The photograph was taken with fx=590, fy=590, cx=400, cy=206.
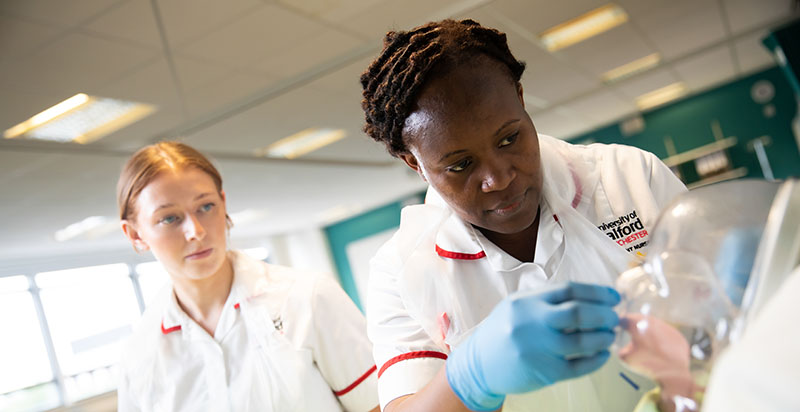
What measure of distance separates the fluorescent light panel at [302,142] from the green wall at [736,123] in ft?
18.6

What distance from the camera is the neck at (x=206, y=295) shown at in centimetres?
192

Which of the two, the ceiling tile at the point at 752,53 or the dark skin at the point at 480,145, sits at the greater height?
the ceiling tile at the point at 752,53

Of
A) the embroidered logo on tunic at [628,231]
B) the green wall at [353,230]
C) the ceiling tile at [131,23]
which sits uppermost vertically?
the ceiling tile at [131,23]

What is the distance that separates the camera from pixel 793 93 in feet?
29.7

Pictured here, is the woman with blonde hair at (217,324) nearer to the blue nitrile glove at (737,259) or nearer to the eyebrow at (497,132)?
the eyebrow at (497,132)

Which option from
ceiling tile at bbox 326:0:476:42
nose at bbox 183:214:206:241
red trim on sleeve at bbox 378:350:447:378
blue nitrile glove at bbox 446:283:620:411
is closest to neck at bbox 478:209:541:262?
red trim on sleeve at bbox 378:350:447:378

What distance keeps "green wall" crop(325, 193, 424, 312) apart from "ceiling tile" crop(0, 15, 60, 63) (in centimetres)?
938

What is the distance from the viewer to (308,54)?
4.07 metres

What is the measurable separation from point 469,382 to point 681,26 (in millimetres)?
5722

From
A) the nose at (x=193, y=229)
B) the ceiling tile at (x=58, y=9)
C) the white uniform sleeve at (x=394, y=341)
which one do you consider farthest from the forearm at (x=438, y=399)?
the ceiling tile at (x=58, y=9)

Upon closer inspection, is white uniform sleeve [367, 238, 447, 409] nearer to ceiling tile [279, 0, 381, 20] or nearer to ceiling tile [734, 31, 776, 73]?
ceiling tile [279, 0, 381, 20]

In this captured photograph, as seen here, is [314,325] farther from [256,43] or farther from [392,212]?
[392,212]

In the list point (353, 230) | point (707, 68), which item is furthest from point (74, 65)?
point (353, 230)

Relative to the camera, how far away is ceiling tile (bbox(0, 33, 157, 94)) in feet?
10.4
